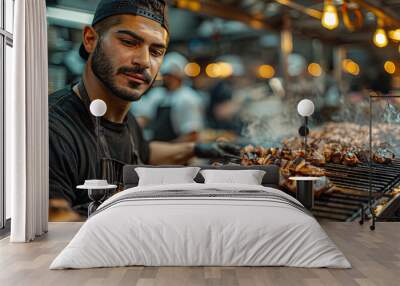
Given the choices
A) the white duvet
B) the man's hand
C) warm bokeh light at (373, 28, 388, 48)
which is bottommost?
the white duvet

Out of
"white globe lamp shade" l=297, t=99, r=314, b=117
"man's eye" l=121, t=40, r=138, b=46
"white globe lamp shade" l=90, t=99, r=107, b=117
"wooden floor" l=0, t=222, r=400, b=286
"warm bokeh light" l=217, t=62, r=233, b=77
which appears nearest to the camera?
"wooden floor" l=0, t=222, r=400, b=286

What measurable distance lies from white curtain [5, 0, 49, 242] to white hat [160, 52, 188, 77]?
1815 mm

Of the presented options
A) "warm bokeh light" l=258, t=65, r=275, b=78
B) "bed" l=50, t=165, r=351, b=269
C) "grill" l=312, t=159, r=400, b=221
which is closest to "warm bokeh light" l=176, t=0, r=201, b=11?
"warm bokeh light" l=258, t=65, r=275, b=78

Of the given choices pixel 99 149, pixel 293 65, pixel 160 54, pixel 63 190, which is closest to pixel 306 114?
pixel 293 65

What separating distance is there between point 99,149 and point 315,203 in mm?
2891

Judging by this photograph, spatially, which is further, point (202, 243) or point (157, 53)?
point (157, 53)

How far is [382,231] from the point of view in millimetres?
7059

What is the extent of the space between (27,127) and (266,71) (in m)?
3.26

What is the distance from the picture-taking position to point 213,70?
793cm

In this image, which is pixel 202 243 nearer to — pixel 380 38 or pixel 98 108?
pixel 98 108

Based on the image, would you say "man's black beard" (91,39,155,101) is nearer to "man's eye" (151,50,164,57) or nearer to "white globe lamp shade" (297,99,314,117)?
"man's eye" (151,50,164,57)

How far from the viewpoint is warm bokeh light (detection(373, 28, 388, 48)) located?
799cm

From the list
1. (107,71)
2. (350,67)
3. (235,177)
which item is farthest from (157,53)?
(350,67)

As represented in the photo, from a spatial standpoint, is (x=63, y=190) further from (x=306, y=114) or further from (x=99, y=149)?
(x=306, y=114)
